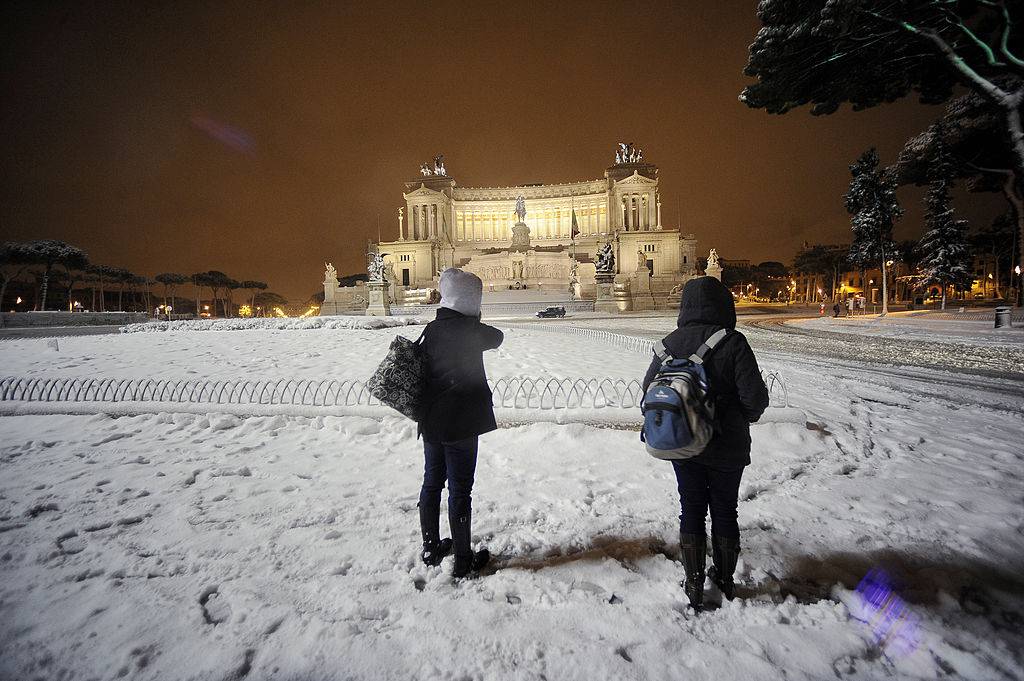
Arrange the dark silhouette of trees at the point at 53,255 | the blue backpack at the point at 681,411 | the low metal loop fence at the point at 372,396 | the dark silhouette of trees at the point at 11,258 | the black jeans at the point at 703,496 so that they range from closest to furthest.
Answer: the blue backpack at the point at 681,411
the black jeans at the point at 703,496
the low metal loop fence at the point at 372,396
the dark silhouette of trees at the point at 11,258
the dark silhouette of trees at the point at 53,255

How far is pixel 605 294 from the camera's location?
1768 inches

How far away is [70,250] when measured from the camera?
149ft

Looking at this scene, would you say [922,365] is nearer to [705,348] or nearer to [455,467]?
[705,348]

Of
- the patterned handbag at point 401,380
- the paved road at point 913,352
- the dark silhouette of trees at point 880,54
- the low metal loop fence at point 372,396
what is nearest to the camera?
the patterned handbag at point 401,380

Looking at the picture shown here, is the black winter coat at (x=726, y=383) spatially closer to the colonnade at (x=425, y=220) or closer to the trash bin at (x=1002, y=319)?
the trash bin at (x=1002, y=319)

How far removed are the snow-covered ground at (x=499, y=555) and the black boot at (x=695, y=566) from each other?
12cm

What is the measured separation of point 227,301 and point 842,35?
10040 cm

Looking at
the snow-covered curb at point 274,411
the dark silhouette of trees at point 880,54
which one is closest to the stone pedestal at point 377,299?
the dark silhouette of trees at point 880,54

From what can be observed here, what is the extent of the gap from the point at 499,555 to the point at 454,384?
1.49 m

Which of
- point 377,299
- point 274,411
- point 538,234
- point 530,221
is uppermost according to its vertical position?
point 530,221

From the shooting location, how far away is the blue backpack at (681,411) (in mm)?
2627

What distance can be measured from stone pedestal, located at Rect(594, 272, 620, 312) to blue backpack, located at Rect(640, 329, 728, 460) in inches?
1654

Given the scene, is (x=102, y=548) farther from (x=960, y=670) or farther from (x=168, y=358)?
(x=168, y=358)

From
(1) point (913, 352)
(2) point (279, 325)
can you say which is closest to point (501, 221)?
(2) point (279, 325)
